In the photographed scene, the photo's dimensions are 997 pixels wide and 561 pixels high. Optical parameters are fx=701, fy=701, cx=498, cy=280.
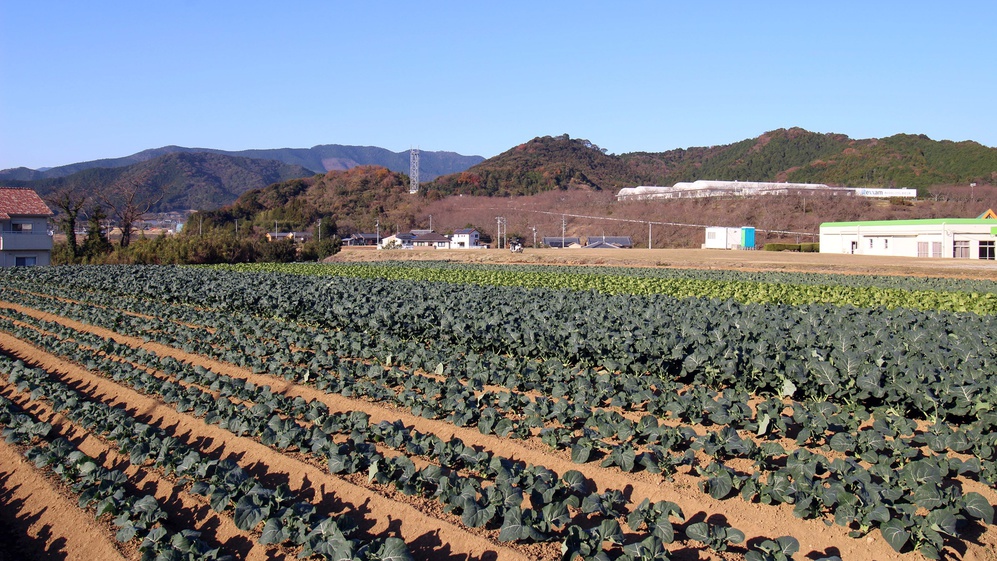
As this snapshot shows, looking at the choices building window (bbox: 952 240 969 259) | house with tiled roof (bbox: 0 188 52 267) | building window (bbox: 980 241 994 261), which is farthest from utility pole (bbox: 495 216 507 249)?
house with tiled roof (bbox: 0 188 52 267)

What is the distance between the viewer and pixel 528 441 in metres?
7.71

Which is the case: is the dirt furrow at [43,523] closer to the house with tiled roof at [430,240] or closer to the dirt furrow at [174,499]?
the dirt furrow at [174,499]

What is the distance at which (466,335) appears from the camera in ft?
43.3

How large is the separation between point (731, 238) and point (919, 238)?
20.9 meters

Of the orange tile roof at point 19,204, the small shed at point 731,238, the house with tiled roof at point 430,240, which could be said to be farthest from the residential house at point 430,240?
the orange tile roof at point 19,204

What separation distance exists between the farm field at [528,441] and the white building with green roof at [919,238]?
45933mm

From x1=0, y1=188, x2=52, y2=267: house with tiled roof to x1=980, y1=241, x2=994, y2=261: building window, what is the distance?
65.4m

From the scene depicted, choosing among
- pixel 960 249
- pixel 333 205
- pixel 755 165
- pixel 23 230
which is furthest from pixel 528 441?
pixel 755 165

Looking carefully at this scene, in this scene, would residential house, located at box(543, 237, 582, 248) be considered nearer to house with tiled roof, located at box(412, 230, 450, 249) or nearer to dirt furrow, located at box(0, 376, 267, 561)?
house with tiled roof, located at box(412, 230, 450, 249)

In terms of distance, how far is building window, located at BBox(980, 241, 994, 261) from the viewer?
50750 millimetres

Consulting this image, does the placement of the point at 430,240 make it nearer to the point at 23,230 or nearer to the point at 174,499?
the point at 23,230

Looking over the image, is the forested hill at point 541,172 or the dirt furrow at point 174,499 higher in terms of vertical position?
the forested hill at point 541,172

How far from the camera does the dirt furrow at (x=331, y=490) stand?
556 cm

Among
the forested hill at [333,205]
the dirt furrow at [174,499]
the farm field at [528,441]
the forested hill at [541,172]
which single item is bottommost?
the dirt furrow at [174,499]
